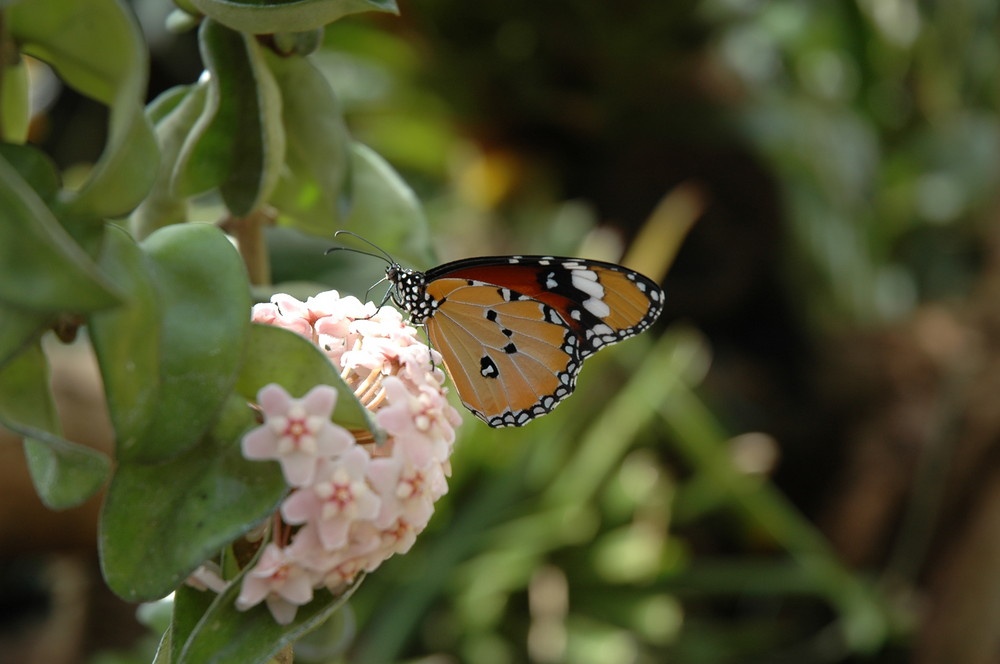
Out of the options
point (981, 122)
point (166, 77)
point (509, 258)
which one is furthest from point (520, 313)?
point (981, 122)

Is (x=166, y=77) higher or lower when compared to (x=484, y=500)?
higher

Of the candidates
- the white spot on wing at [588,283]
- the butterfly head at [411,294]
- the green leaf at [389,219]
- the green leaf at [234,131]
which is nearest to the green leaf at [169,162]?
the green leaf at [234,131]

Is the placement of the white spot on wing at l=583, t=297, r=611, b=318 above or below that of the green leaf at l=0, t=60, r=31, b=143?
below

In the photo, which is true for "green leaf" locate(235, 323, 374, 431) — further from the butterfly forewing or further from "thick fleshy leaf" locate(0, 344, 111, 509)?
the butterfly forewing

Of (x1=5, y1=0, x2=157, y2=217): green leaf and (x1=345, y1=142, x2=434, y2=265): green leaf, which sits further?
(x1=345, y1=142, x2=434, y2=265): green leaf

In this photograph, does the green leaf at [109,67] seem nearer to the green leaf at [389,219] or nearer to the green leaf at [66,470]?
the green leaf at [66,470]

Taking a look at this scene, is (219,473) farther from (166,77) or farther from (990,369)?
(166,77)

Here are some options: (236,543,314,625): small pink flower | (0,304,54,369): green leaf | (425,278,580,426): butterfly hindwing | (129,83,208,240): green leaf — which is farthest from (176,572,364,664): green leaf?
(425,278,580,426): butterfly hindwing
